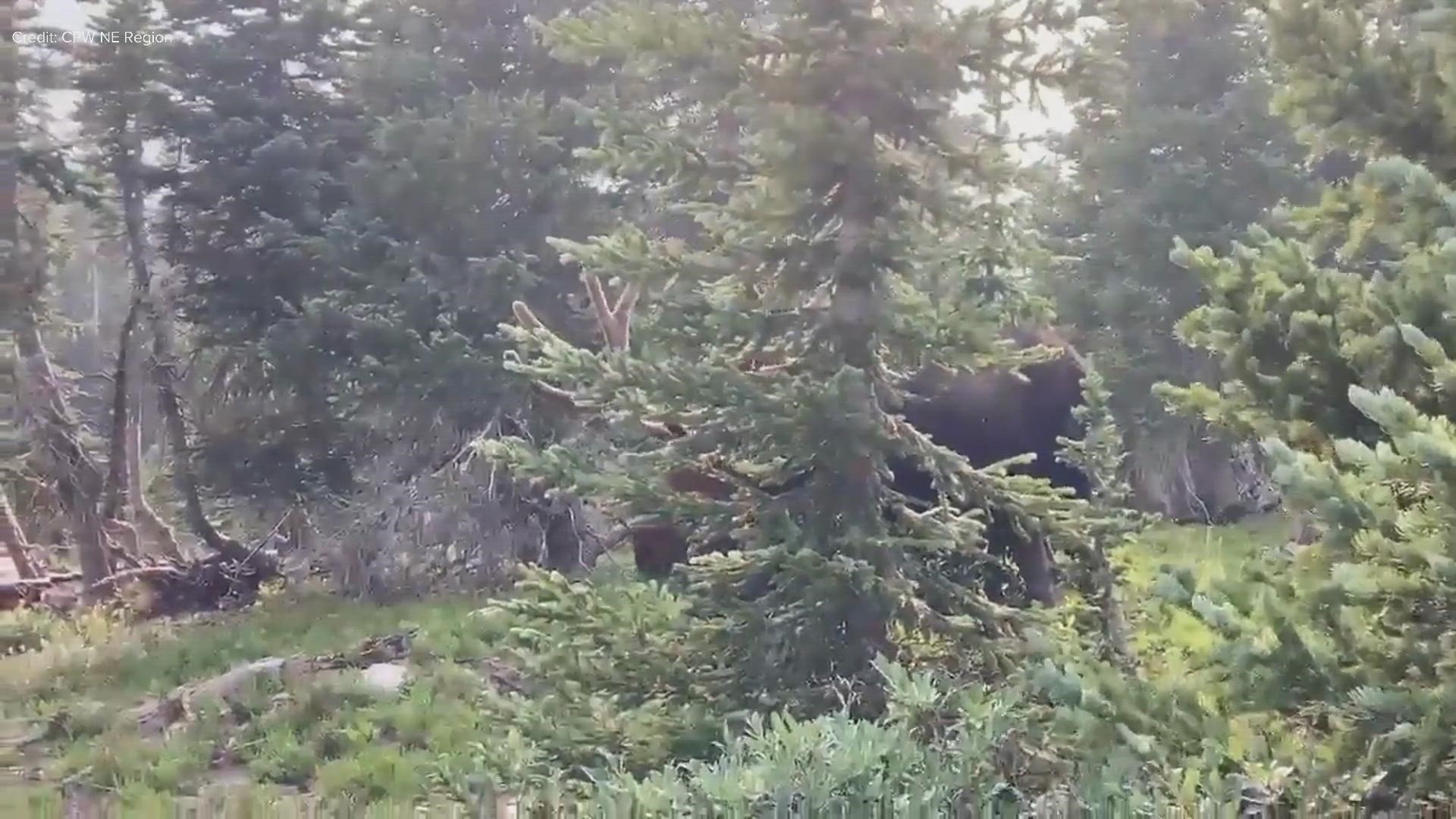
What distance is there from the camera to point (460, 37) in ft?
15.2

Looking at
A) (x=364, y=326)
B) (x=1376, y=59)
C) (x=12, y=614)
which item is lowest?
(x=12, y=614)

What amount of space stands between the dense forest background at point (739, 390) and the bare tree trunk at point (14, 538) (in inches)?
0.6

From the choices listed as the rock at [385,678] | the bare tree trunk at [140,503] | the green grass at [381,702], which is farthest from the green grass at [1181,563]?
the bare tree trunk at [140,503]

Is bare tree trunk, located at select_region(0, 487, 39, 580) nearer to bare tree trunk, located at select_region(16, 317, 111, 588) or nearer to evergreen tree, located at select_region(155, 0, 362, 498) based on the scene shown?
bare tree trunk, located at select_region(16, 317, 111, 588)

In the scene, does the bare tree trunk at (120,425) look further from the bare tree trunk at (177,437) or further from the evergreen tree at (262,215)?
the evergreen tree at (262,215)

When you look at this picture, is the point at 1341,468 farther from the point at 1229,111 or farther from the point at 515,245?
the point at 515,245

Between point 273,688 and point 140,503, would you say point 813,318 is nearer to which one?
point 273,688

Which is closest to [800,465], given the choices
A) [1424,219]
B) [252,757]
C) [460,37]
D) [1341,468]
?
[1341,468]

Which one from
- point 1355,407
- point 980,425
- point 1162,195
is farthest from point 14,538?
point 1162,195

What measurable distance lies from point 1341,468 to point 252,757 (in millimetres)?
3508

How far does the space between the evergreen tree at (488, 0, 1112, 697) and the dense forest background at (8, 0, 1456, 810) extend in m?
0.02

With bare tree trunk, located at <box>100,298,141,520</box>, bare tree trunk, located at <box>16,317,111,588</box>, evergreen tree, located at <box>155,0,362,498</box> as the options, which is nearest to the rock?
evergreen tree, located at <box>155,0,362,498</box>

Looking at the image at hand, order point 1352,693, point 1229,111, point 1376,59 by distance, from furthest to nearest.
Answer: point 1229,111 → point 1376,59 → point 1352,693

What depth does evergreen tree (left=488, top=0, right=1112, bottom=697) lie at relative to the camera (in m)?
3.20
